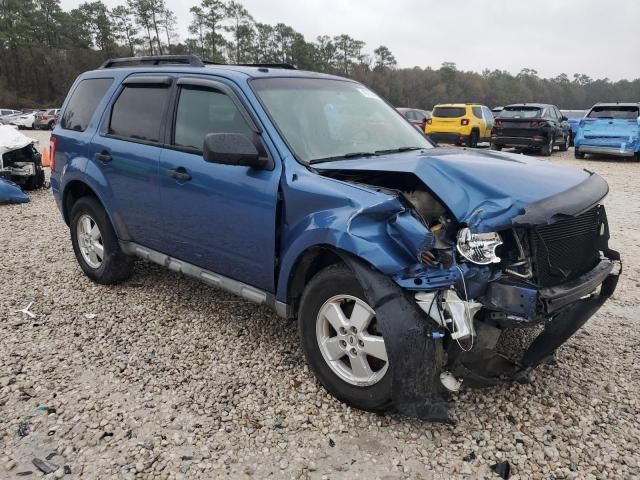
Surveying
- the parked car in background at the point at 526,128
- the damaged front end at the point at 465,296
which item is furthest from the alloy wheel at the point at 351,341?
the parked car in background at the point at 526,128

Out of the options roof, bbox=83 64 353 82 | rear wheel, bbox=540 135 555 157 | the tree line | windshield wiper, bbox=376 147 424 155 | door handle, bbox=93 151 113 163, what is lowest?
rear wheel, bbox=540 135 555 157

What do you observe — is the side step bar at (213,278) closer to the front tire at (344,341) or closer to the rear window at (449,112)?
the front tire at (344,341)

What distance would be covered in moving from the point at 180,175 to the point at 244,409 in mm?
1724

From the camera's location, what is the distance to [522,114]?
657 inches

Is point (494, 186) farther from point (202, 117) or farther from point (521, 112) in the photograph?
point (521, 112)

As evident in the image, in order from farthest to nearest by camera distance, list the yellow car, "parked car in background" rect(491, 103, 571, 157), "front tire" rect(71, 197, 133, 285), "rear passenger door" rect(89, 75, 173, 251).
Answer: the yellow car < "parked car in background" rect(491, 103, 571, 157) < "front tire" rect(71, 197, 133, 285) < "rear passenger door" rect(89, 75, 173, 251)

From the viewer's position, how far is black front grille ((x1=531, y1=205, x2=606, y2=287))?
266cm

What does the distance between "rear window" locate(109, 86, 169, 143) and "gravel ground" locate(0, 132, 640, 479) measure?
1.48 m

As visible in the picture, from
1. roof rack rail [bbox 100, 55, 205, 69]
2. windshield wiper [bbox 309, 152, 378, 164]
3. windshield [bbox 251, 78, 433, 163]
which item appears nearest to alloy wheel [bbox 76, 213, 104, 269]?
roof rack rail [bbox 100, 55, 205, 69]

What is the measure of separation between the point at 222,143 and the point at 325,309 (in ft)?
3.83

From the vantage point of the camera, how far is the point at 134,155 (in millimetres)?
4102

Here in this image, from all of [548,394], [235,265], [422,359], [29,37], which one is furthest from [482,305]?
[29,37]

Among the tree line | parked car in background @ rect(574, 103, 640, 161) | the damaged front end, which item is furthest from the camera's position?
the tree line

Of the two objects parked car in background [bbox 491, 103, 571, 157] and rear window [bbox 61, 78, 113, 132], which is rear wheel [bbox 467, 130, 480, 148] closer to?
parked car in background [bbox 491, 103, 571, 157]
